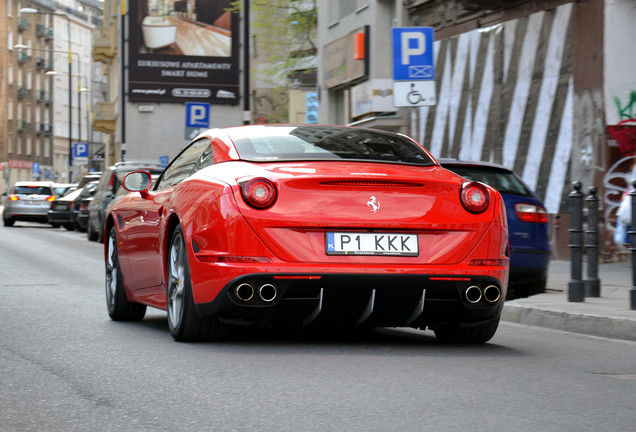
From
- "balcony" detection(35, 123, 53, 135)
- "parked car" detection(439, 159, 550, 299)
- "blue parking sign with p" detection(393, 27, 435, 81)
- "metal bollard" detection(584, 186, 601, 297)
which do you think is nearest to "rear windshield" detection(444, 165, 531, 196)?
"parked car" detection(439, 159, 550, 299)

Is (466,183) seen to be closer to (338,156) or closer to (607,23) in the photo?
(338,156)

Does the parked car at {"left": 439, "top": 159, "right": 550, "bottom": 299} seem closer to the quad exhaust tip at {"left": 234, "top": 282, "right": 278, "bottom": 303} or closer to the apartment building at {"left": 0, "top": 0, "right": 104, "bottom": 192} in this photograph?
the quad exhaust tip at {"left": 234, "top": 282, "right": 278, "bottom": 303}

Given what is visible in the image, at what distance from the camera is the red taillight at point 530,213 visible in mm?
12180

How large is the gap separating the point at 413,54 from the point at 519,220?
4266 millimetres

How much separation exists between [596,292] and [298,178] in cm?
546

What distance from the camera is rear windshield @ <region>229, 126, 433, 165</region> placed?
25.7 feet

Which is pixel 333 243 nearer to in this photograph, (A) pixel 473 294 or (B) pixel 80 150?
(A) pixel 473 294

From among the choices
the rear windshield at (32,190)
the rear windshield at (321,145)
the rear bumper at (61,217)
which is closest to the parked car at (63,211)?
the rear bumper at (61,217)

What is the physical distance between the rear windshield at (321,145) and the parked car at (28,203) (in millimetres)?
34448

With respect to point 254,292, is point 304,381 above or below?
below

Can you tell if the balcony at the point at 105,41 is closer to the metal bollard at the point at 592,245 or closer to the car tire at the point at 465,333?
the metal bollard at the point at 592,245

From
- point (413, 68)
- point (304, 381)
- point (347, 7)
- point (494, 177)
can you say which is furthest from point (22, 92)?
point (304, 381)

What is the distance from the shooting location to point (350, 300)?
735 centimetres

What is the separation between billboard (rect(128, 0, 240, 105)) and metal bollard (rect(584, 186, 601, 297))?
4423cm
